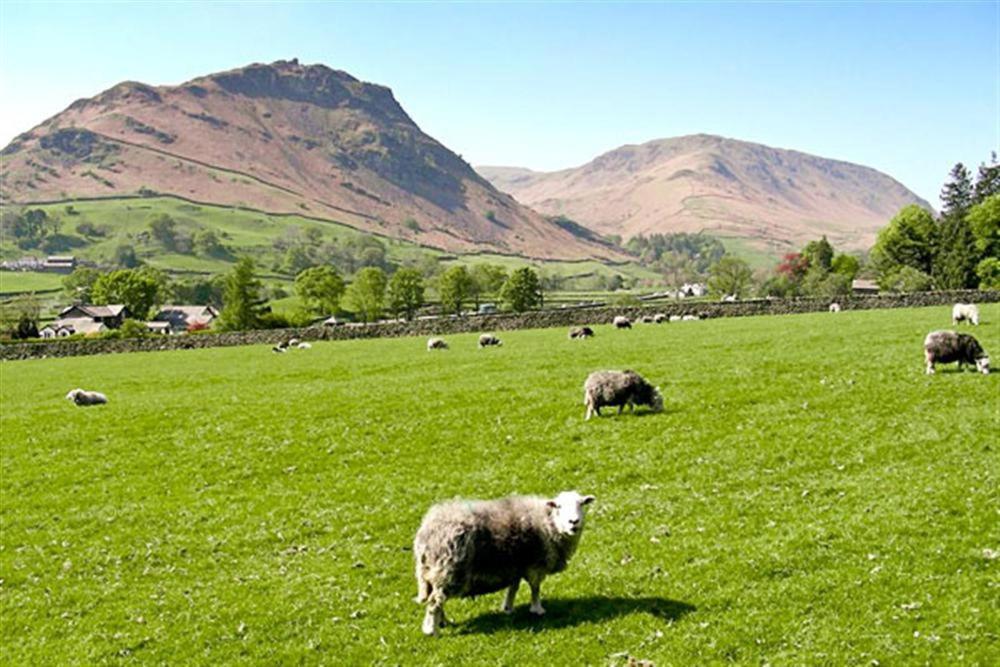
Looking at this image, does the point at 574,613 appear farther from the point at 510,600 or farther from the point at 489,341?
the point at 489,341

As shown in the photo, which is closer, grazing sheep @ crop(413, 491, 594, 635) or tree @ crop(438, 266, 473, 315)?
grazing sheep @ crop(413, 491, 594, 635)

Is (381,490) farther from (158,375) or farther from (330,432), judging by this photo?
(158,375)

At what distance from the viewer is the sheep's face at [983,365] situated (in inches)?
1122

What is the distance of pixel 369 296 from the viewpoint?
15200 centimetres

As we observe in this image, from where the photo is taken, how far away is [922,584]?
12.9m

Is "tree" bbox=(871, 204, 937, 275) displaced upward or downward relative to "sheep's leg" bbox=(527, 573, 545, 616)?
upward

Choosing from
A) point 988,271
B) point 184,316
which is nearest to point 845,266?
point 988,271

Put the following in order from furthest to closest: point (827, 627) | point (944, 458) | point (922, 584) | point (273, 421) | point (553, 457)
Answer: point (273, 421) < point (553, 457) < point (944, 458) < point (922, 584) < point (827, 627)

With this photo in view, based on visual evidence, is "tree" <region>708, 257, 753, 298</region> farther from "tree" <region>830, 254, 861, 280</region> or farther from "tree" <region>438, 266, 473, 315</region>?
"tree" <region>438, 266, 473, 315</region>

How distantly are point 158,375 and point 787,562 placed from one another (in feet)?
148

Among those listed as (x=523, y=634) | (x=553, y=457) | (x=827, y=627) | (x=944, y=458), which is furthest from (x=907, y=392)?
(x=523, y=634)

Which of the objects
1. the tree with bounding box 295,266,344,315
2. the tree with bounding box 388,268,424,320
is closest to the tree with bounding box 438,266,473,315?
the tree with bounding box 388,268,424,320

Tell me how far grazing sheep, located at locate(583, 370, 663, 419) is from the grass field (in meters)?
0.76

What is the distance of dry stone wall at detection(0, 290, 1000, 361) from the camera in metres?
79.2
